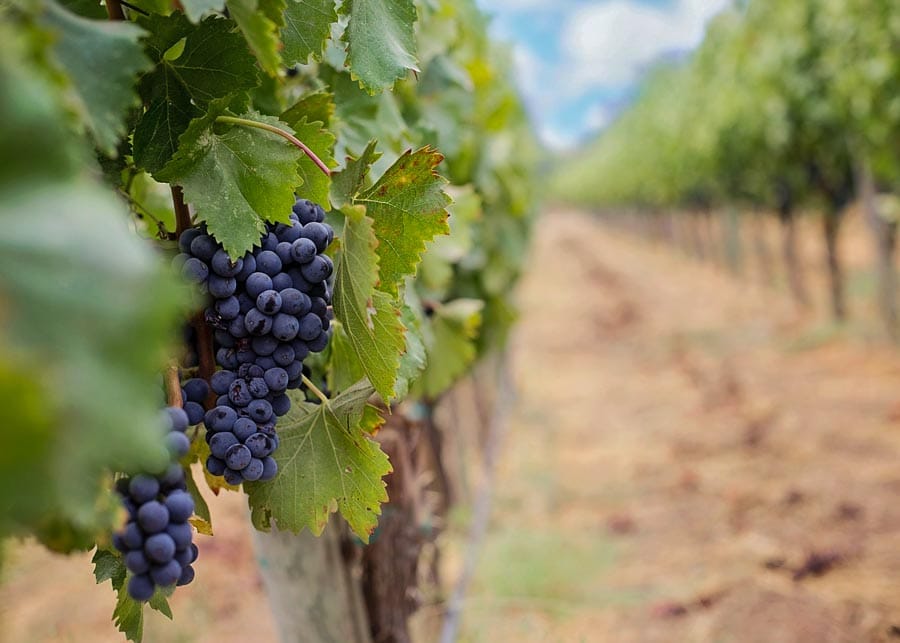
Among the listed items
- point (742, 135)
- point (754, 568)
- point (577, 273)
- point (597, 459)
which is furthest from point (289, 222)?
point (577, 273)

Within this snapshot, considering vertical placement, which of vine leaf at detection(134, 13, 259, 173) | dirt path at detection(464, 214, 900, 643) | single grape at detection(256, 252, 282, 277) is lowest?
dirt path at detection(464, 214, 900, 643)

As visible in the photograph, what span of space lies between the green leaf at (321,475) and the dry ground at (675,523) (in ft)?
6.56

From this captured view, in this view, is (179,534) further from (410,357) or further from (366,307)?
(410,357)

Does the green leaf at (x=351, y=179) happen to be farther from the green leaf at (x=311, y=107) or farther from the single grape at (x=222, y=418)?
the single grape at (x=222, y=418)

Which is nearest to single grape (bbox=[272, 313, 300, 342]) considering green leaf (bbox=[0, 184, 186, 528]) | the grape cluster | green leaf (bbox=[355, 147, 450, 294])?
the grape cluster

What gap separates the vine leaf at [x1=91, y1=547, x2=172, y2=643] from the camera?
101 cm

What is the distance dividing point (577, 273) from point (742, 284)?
8.74 m

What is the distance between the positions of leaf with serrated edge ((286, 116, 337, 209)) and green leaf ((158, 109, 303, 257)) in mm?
86

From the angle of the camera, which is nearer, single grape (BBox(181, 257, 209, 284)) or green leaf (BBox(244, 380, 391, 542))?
single grape (BBox(181, 257, 209, 284))

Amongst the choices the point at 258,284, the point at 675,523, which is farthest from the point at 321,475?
the point at 675,523

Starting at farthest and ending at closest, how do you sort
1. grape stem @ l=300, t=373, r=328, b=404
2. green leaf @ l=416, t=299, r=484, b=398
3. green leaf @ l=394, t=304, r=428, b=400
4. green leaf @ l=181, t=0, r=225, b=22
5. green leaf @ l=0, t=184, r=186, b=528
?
1. green leaf @ l=416, t=299, r=484, b=398
2. green leaf @ l=394, t=304, r=428, b=400
3. grape stem @ l=300, t=373, r=328, b=404
4. green leaf @ l=181, t=0, r=225, b=22
5. green leaf @ l=0, t=184, r=186, b=528

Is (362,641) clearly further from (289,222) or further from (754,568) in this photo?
(754,568)

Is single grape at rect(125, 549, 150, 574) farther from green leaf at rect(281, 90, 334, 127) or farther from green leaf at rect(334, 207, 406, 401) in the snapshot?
green leaf at rect(281, 90, 334, 127)

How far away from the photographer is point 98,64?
0.77 metres
